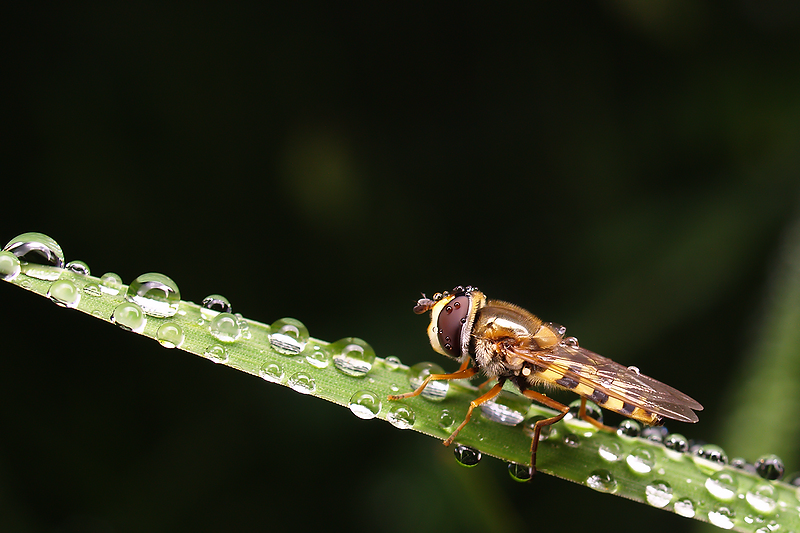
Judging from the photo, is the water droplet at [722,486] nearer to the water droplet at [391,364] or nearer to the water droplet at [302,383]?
the water droplet at [391,364]

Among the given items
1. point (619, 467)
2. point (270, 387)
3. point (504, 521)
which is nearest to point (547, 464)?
point (619, 467)

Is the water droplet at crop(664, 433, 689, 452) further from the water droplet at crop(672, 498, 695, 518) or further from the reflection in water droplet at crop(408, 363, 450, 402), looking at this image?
the reflection in water droplet at crop(408, 363, 450, 402)

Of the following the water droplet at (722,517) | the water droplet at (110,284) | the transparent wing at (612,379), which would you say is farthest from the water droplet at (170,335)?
the water droplet at (722,517)

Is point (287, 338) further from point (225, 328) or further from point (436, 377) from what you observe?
point (436, 377)

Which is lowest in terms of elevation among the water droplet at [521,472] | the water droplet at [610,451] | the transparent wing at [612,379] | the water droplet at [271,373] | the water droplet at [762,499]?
the water droplet at [521,472]

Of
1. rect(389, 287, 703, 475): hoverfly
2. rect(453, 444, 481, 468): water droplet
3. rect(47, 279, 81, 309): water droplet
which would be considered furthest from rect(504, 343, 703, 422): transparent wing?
rect(47, 279, 81, 309): water droplet

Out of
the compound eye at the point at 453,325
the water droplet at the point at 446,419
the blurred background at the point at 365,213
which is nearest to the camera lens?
the water droplet at the point at 446,419

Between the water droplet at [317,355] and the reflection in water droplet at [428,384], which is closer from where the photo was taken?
the water droplet at [317,355]
